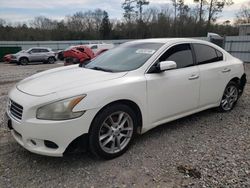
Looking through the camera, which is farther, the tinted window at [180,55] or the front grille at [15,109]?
the tinted window at [180,55]

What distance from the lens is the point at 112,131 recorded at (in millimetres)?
3193

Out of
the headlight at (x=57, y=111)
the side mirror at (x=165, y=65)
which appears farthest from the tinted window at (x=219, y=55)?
the headlight at (x=57, y=111)

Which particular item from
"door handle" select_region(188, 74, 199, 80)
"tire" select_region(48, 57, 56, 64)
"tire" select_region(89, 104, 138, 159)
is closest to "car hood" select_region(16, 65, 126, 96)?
"tire" select_region(89, 104, 138, 159)

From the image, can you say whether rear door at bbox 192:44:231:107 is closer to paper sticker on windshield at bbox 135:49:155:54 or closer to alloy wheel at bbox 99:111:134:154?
paper sticker on windshield at bbox 135:49:155:54

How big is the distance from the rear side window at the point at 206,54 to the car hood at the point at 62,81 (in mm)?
1600

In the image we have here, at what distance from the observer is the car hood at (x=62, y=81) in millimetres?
3014

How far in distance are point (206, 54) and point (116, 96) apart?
2.22 metres

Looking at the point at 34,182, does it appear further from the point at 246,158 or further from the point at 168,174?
the point at 246,158

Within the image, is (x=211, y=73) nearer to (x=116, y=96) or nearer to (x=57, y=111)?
(x=116, y=96)

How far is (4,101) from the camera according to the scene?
6.45 metres

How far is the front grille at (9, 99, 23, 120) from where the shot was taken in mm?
2893

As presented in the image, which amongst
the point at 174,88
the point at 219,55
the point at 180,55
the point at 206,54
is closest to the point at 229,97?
the point at 219,55

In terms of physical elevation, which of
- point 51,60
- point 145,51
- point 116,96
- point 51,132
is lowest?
point 51,60

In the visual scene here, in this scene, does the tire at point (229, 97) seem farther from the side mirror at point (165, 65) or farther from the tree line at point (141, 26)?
the tree line at point (141, 26)
